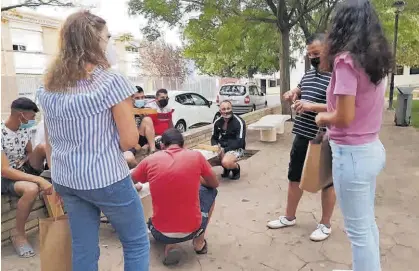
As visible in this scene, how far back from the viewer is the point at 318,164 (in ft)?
7.63

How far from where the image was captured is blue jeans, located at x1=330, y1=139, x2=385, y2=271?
1955 millimetres

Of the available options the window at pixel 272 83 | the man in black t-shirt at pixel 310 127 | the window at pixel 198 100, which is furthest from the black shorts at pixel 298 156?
the window at pixel 272 83

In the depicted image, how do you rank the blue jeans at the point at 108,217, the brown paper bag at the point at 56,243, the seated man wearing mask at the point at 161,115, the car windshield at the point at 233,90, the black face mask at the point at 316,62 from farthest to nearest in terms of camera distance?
1. the car windshield at the point at 233,90
2. the seated man wearing mask at the point at 161,115
3. the black face mask at the point at 316,62
4. the brown paper bag at the point at 56,243
5. the blue jeans at the point at 108,217

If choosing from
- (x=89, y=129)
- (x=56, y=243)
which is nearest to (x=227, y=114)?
(x=56, y=243)

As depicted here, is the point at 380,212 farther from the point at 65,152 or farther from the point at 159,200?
the point at 65,152

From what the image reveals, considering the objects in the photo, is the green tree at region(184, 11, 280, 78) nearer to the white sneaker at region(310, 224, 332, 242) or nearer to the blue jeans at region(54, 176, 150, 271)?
the white sneaker at region(310, 224, 332, 242)

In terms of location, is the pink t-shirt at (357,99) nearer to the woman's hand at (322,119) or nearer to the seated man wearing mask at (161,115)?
the woman's hand at (322,119)

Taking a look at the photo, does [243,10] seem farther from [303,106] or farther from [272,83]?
[272,83]

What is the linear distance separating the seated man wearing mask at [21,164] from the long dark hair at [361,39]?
2208 mm

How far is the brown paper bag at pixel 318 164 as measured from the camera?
7.55ft

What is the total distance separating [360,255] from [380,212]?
6.54 ft

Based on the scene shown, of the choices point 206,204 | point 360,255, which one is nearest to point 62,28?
point 206,204

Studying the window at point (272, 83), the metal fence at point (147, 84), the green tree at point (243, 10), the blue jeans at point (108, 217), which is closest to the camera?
the blue jeans at point (108, 217)

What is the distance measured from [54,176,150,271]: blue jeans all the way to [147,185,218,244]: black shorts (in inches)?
28.6
